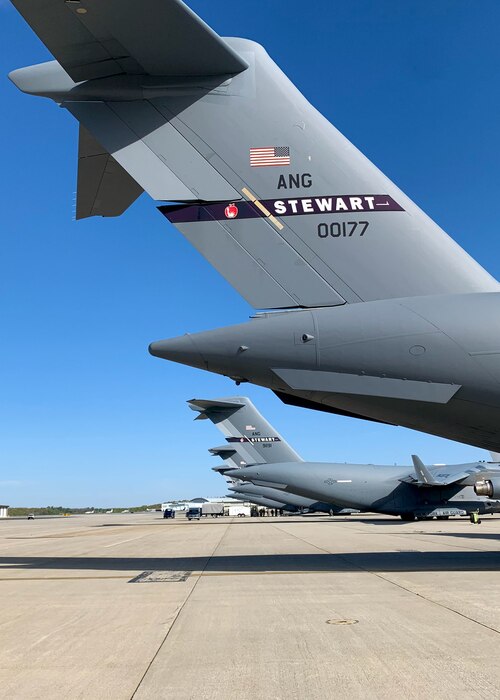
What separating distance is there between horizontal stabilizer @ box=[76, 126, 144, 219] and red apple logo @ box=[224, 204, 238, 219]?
1.45 m

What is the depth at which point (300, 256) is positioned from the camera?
7.70 metres

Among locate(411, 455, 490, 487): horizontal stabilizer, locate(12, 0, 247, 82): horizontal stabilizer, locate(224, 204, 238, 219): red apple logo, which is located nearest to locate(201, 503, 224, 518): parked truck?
locate(411, 455, 490, 487): horizontal stabilizer

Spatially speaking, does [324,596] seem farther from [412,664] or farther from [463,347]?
[463,347]

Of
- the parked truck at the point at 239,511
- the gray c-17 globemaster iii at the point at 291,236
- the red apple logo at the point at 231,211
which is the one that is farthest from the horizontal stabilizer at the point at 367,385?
the parked truck at the point at 239,511

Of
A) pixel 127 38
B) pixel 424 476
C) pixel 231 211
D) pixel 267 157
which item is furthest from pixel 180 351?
pixel 424 476

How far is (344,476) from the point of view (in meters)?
27.1

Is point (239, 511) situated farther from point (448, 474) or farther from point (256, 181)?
point (256, 181)

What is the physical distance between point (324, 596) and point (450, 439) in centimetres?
304

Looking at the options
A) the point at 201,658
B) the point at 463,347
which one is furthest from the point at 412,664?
the point at 463,347

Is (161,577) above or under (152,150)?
under

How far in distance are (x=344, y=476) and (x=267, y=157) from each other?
840 inches

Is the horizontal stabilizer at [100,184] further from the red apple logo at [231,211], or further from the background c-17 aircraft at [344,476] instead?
the background c-17 aircraft at [344,476]

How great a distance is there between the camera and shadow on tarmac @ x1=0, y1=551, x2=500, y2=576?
8812 mm

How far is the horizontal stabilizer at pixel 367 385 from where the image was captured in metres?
7.19
